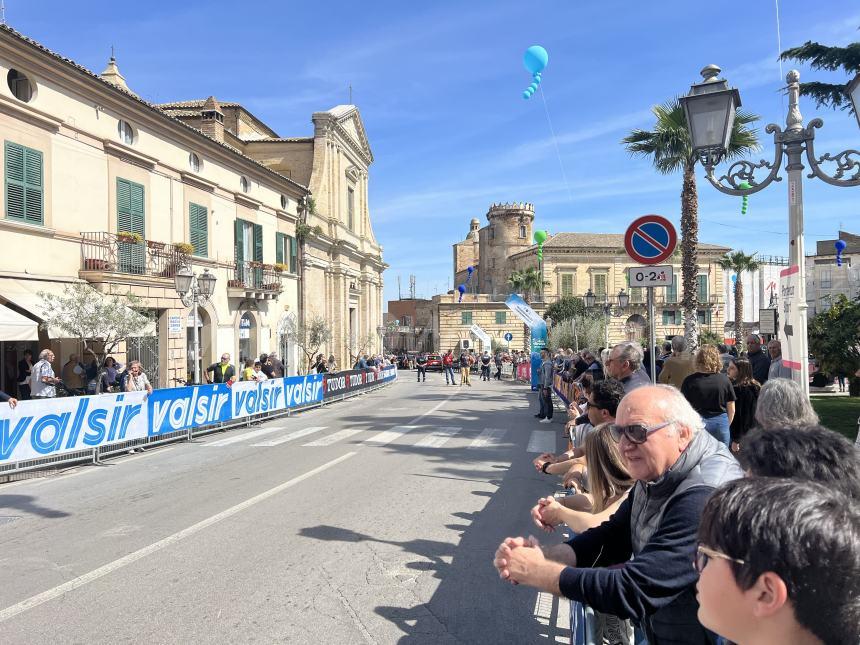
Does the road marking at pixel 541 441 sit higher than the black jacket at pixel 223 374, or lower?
lower

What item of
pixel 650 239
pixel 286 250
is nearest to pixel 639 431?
pixel 650 239

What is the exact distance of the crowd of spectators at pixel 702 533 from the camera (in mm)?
1391

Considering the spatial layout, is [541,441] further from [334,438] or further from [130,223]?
[130,223]

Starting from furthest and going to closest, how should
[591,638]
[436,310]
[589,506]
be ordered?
[436,310], [589,506], [591,638]

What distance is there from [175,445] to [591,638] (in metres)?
11.1

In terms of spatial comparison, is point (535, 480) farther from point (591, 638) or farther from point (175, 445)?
point (175, 445)

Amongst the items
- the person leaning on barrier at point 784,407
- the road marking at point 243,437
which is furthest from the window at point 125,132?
the person leaning on barrier at point 784,407

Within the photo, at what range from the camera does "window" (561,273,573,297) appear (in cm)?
6919

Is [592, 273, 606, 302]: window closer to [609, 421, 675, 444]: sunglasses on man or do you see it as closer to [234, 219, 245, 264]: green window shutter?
[234, 219, 245, 264]: green window shutter

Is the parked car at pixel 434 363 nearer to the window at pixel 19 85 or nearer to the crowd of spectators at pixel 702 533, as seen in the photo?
the window at pixel 19 85

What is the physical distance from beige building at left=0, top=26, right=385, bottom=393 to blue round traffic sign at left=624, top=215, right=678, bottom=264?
39.3 feet

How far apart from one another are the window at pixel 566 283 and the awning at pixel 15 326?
193 ft

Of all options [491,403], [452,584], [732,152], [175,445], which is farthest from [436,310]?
[452,584]

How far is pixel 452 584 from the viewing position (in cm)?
514
